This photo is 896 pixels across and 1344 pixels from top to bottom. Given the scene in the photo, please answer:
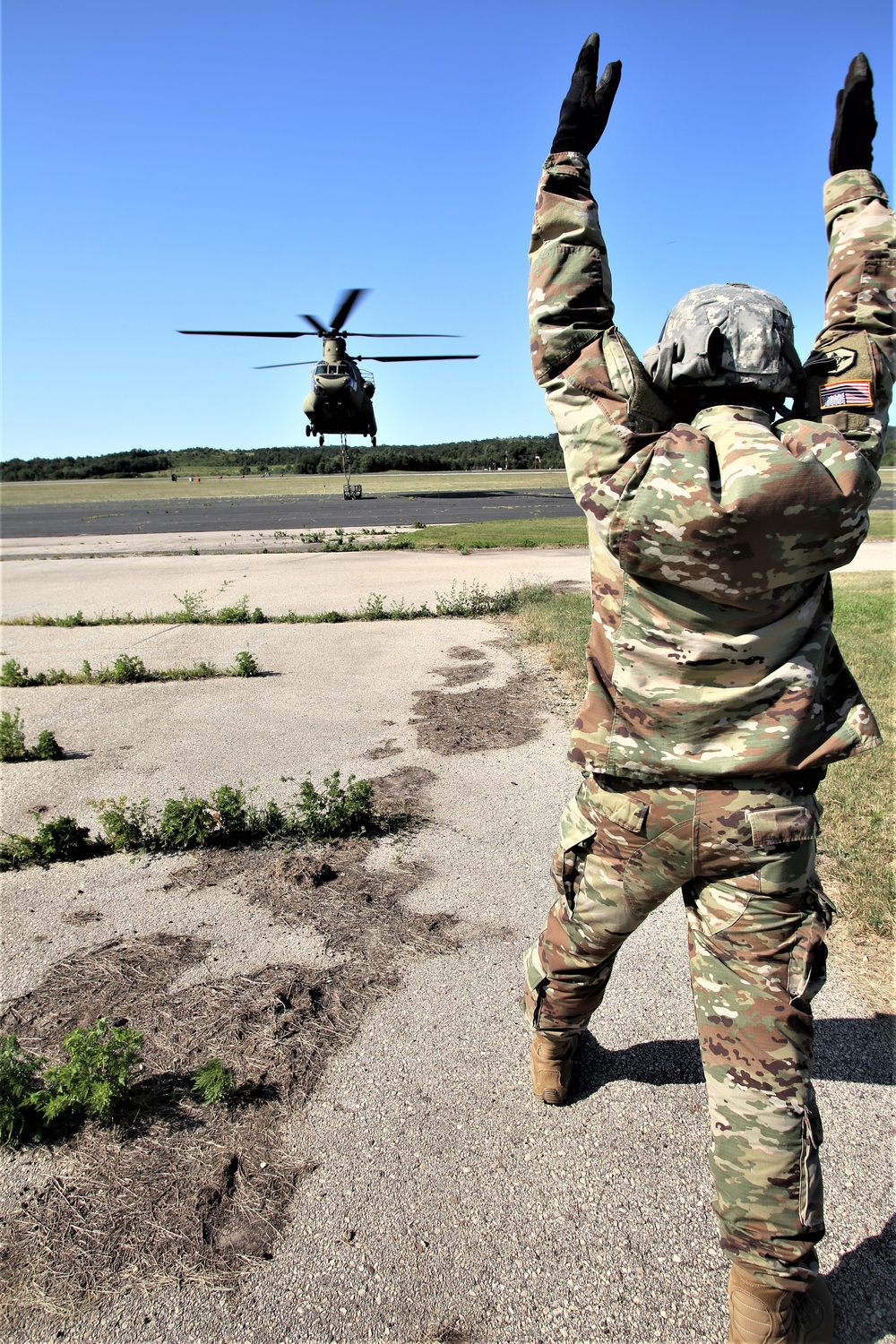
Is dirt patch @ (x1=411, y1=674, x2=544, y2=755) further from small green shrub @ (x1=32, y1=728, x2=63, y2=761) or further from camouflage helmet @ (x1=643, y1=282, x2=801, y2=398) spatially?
camouflage helmet @ (x1=643, y1=282, x2=801, y2=398)

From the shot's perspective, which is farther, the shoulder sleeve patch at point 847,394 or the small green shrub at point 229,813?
the small green shrub at point 229,813

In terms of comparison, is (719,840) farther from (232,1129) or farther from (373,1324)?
(232,1129)

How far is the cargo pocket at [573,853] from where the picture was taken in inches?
87.9

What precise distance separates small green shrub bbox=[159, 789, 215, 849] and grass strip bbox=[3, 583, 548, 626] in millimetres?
6387

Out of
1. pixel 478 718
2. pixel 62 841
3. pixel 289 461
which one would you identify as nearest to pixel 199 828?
pixel 62 841

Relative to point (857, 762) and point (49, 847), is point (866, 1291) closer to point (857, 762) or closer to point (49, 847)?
point (857, 762)

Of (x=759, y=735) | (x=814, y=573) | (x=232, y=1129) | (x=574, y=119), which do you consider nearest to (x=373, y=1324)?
(x=232, y=1129)

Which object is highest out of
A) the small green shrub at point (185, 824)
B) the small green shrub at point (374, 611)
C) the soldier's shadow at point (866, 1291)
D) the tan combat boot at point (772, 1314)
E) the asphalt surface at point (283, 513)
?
the asphalt surface at point (283, 513)

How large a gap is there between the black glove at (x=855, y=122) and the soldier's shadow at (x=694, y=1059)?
2.81 meters

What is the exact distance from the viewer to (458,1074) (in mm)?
2881

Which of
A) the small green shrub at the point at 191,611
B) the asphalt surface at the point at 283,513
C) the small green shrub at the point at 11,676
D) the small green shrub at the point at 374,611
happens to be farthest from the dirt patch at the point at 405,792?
the asphalt surface at the point at 283,513

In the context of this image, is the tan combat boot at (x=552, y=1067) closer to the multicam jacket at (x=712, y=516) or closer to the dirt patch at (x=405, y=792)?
the multicam jacket at (x=712, y=516)

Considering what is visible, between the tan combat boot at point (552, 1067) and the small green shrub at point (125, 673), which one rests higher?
the small green shrub at point (125, 673)

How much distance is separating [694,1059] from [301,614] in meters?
9.28
